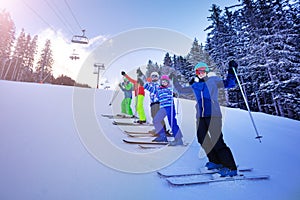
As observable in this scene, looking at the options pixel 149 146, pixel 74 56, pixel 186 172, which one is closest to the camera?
pixel 186 172

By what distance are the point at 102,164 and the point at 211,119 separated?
2.01 metres

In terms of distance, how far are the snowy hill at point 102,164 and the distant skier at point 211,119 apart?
337 mm

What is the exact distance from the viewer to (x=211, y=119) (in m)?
2.96

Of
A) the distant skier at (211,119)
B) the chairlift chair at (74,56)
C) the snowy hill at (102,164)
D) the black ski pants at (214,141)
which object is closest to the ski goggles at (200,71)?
the distant skier at (211,119)

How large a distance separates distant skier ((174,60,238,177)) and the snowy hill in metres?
0.34

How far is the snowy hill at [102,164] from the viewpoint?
6.75 ft

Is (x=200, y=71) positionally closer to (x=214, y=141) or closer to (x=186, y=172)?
(x=214, y=141)

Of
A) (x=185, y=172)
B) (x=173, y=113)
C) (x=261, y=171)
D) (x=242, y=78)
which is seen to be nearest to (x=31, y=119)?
(x=173, y=113)

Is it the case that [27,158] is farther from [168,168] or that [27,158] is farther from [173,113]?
[173,113]

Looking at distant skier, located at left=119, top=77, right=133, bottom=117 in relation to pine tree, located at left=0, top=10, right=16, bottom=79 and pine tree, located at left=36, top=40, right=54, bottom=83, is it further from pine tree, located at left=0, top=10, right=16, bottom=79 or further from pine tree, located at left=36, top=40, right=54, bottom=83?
pine tree, located at left=36, top=40, right=54, bottom=83

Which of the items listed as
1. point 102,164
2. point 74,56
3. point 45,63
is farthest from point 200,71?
point 45,63

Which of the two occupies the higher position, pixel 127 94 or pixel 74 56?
pixel 74 56

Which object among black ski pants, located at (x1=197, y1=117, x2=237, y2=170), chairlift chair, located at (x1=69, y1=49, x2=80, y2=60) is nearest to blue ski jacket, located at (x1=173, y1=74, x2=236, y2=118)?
black ski pants, located at (x1=197, y1=117, x2=237, y2=170)

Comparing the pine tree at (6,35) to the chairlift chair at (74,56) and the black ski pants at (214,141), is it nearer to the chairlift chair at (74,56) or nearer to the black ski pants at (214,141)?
the chairlift chair at (74,56)
